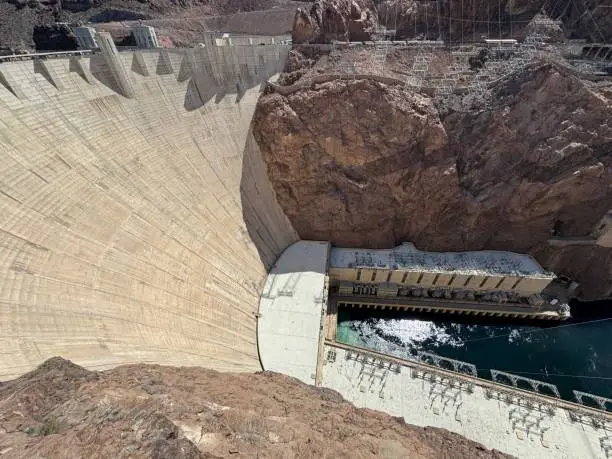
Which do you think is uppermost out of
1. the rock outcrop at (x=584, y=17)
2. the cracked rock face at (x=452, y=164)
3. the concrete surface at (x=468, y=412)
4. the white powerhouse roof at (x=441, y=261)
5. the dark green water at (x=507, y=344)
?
the rock outcrop at (x=584, y=17)

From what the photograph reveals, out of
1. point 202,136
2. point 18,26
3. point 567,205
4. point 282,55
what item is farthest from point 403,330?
point 18,26

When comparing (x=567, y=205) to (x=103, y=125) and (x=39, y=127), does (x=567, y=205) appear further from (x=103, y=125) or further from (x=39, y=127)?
(x=39, y=127)

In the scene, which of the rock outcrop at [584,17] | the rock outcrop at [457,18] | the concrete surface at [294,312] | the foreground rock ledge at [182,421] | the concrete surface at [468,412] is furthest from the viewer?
the rock outcrop at [457,18]

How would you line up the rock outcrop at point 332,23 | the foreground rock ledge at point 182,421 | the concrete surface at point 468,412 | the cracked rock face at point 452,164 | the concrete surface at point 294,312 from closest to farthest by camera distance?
the foreground rock ledge at point 182,421 → the concrete surface at point 468,412 → the concrete surface at point 294,312 → the cracked rock face at point 452,164 → the rock outcrop at point 332,23

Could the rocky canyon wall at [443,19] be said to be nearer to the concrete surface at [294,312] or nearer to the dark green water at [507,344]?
the concrete surface at [294,312]

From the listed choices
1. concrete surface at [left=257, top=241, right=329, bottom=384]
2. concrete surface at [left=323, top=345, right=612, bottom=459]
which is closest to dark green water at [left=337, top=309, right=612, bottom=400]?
concrete surface at [left=257, top=241, right=329, bottom=384]

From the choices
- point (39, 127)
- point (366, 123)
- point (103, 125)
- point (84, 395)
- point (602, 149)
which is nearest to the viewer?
point (84, 395)

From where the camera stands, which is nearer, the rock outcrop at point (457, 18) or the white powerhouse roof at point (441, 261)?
the white powerhouse roof at point (441, 261)

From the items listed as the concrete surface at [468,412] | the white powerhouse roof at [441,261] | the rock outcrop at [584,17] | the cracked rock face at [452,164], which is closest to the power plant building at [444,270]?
the white powerhouse roof at [441,261]
